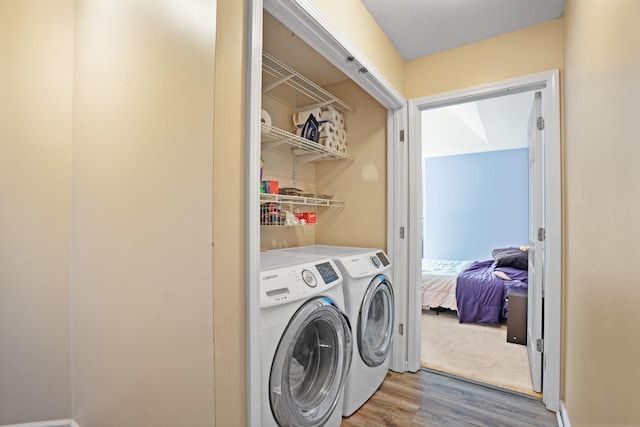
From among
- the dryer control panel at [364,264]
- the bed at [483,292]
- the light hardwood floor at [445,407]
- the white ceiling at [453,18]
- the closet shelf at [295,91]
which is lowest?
the light hardwood floor at [445,407]

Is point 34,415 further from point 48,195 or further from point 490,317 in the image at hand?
point 490,317

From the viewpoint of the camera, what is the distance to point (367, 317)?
6.37 feet

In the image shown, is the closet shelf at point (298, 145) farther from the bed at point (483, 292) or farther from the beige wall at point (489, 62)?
the bed at point (483, 292)

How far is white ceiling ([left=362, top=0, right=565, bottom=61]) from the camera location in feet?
5.80

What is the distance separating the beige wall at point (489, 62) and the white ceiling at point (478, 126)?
1.14m

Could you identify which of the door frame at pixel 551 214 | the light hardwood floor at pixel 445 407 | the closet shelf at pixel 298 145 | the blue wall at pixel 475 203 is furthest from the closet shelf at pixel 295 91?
the blue wall at pixel 475 203

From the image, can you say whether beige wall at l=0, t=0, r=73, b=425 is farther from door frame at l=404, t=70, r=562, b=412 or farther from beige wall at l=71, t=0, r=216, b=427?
door frame at l=404, t=70, r=562, b=412

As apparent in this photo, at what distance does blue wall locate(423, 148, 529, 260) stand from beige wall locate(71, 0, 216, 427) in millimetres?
5737

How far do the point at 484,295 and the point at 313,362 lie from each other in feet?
7.92

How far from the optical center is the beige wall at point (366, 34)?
1.51 metres

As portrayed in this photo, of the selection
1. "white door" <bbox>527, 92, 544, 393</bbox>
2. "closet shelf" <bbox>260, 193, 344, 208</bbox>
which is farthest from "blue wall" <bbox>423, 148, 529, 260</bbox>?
"closet shelf" <bbox>260, 193, 344, 208</bbox>

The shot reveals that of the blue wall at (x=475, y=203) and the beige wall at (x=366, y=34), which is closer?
the beige wall at (x=366, y=34)

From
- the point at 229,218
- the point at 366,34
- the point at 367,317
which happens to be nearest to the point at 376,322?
the point at 367,317

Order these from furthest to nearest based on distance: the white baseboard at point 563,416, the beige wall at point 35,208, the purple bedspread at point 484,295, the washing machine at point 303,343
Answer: the purple bedspread at point 484,295 → the white baseboard at point 563,416 → the beige wall at point 35,208 → the washing machine at point 303,343
